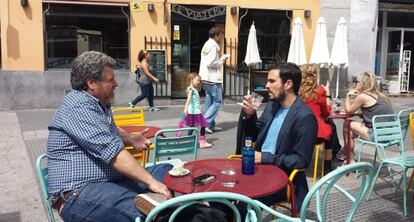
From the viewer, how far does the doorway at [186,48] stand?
12898 millimetres

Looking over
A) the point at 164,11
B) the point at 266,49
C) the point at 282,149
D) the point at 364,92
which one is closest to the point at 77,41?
the point at 164,11

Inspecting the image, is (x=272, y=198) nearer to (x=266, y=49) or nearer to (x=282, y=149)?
(x=282, y=149)

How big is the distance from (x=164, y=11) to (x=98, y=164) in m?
10.1

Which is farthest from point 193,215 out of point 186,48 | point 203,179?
point 186,48

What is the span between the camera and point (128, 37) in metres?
12.4

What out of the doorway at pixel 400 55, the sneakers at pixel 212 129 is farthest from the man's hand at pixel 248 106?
the doorway at pixel 400 55

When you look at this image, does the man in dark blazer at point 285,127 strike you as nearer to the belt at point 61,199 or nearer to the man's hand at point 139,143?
the man's hand at point 139,143

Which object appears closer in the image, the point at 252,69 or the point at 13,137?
the point at 13,137

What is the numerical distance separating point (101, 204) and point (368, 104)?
13.8 ft

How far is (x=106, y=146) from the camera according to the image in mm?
2734

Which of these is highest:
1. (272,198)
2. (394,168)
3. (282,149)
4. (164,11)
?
(164,11)

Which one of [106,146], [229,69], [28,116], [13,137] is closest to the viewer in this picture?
[106,146]

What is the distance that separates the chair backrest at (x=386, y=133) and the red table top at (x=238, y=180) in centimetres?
203

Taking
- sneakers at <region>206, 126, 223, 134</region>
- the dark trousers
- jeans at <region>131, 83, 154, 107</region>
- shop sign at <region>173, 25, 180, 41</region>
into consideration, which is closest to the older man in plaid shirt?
the dark trousers
